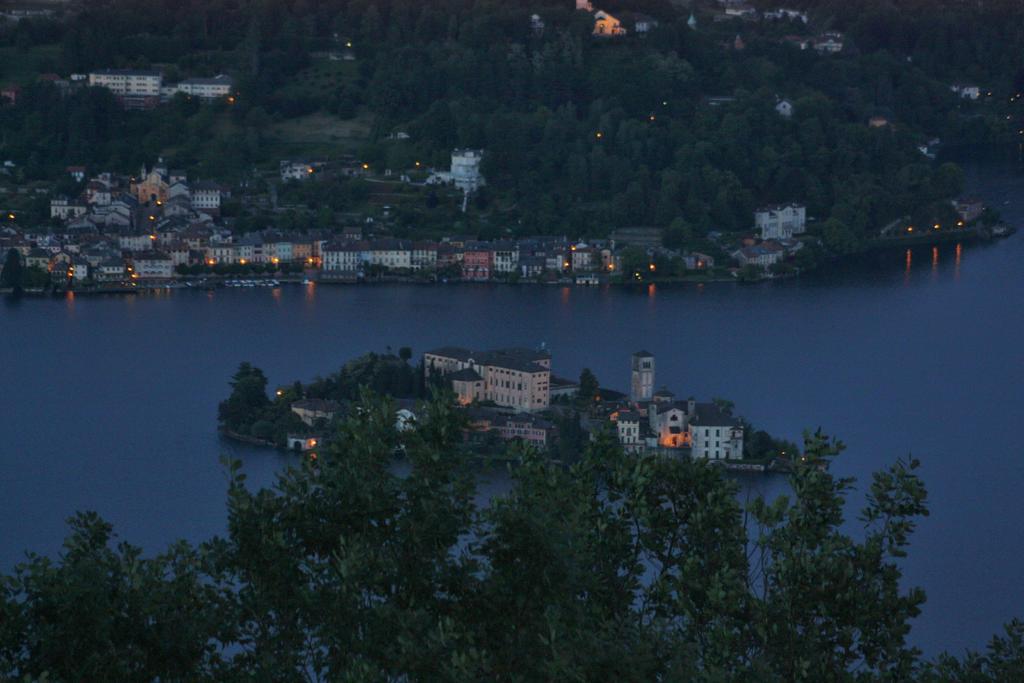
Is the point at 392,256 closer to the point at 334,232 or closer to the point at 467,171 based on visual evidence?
the point at 334,232

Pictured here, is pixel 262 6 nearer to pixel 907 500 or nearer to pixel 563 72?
pixel 563 72

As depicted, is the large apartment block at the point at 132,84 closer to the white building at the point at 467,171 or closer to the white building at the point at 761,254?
the white building at the point at 467,171

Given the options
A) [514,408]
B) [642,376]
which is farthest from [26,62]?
[642,376]


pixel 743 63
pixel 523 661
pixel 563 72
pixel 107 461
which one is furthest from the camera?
pixel 743 63

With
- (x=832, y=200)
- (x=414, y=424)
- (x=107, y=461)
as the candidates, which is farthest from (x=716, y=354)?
(x=414, y=424)

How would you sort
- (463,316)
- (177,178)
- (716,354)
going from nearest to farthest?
(716,354), (463,316), (177,178)

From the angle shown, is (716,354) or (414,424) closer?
(414,424)
